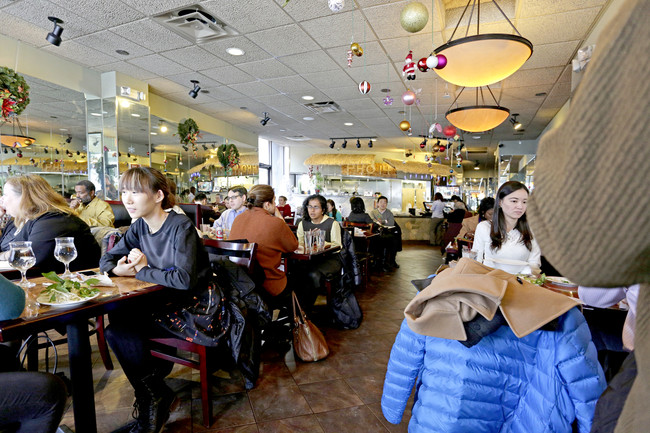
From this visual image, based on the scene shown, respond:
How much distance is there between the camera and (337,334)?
3680 mm

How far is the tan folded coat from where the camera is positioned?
1166mm

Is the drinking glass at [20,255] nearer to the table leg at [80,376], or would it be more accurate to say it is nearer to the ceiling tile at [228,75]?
the table leg at [80,376]

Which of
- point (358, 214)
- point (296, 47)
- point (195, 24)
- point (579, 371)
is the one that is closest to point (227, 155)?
point (358, 214)

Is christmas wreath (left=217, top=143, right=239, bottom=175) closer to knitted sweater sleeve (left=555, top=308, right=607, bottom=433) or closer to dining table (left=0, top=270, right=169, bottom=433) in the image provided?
dining table (left=0, top=270, right=169, bottom=433)

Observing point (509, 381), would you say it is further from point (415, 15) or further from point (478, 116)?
point (478, 116)

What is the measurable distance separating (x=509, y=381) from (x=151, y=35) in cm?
541

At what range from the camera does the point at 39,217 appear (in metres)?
2.58

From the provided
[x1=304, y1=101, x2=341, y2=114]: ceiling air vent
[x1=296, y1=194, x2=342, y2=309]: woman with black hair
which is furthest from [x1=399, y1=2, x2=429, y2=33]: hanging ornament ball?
[x1=304, y1=101, x2=341, y2=114]: ceiling air vent

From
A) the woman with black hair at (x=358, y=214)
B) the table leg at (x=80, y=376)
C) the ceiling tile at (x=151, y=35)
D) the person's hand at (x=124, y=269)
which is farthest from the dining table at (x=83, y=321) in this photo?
the woman with black hair at (x=358, y=214)

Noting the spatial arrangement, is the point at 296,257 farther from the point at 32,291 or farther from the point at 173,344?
the point at 32,291

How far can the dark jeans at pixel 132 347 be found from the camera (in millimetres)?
2162

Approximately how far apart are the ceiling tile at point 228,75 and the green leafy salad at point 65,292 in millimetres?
4968

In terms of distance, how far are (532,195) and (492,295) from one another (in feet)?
2.63

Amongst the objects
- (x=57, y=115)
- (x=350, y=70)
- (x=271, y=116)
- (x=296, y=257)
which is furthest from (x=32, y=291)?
(x=271, y=116)
